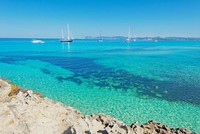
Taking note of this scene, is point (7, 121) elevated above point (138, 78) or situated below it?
above

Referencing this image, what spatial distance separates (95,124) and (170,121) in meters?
8.28

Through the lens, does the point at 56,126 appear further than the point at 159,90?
No

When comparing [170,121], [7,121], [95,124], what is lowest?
[170,121]

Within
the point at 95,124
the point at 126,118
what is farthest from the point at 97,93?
the point at 95,124

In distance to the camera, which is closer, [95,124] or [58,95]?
[95,124]

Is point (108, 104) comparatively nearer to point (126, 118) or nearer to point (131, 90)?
point (126, 118)

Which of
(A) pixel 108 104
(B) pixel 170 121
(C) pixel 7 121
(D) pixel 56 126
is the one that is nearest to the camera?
(C) pixel 7 121

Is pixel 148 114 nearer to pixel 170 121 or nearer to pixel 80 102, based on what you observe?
pixel 170 121

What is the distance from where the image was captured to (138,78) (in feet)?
91.1

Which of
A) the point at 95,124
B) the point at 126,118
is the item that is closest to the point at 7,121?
Result: the point at 95,124

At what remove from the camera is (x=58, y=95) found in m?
20.4

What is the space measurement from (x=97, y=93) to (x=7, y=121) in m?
14.1

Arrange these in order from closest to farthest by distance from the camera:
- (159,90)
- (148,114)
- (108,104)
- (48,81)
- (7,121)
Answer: (7,121) < (148,114) < (108,104) < (159,90) < (48,81)

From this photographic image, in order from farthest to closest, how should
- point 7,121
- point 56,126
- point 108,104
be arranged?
1. point 108,104
2. point 56,126
3. point 7,121
